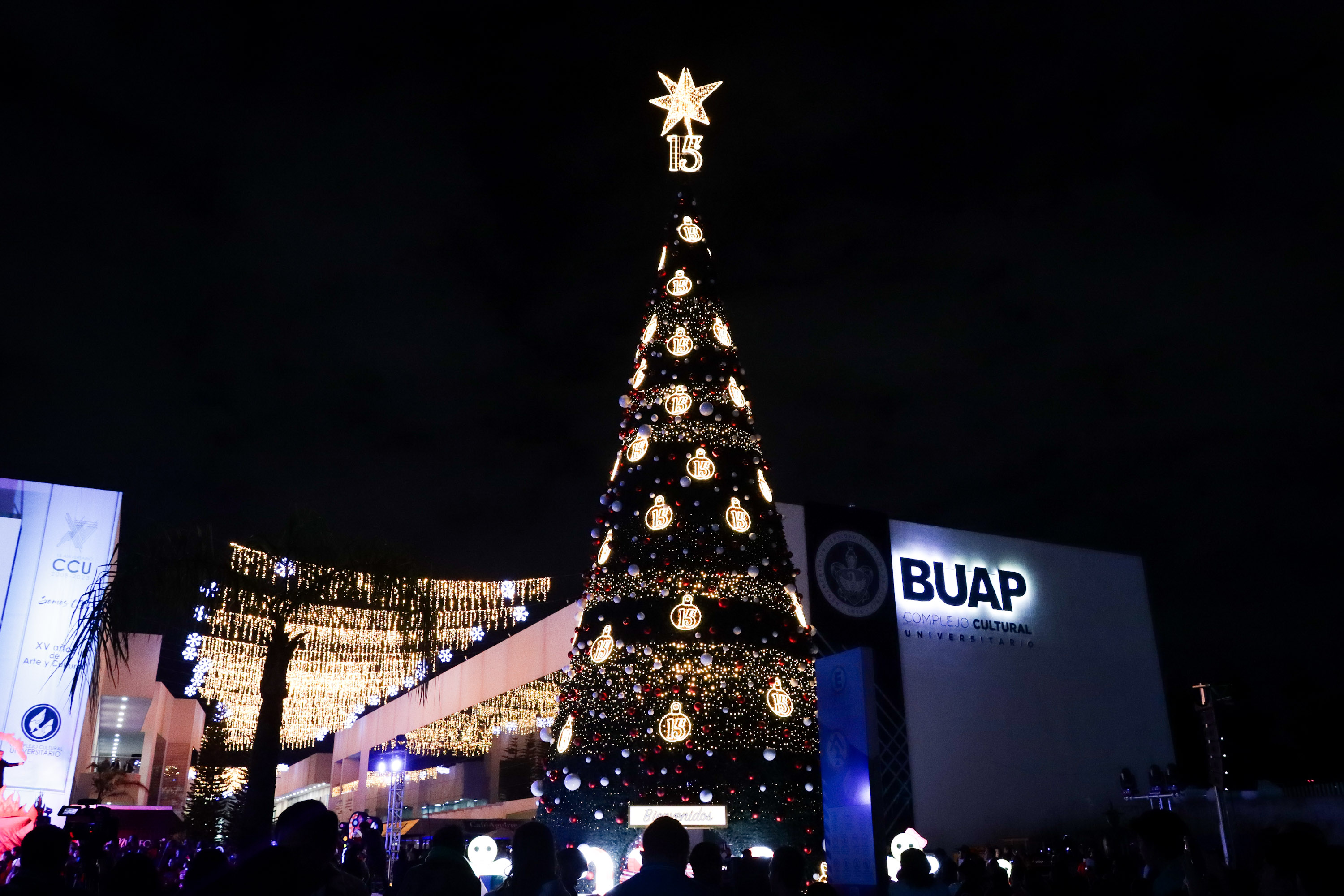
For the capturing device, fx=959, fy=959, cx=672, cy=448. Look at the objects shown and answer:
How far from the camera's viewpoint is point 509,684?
85.3 feet

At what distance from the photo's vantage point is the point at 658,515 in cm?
1312

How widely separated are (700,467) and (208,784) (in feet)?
97.0

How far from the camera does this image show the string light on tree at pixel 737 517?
13164 millimetres

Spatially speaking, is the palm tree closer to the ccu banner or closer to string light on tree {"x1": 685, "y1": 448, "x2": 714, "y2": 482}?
string light on tree {"x1": 685, "y1": 448, "x2": 714, "y2": 482}

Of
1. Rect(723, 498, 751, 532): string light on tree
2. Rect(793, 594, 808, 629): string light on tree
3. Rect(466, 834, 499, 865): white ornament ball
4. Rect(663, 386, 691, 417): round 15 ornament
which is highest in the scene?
Rect(663, 386, 691, 417): round 15 ornament

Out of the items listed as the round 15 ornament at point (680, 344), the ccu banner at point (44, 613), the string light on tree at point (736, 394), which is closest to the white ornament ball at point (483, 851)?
the string light on tree at point (736, 394)

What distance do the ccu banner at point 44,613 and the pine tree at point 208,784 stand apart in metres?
15.5

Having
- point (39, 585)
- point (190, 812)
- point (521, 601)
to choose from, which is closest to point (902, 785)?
point (521, 601)

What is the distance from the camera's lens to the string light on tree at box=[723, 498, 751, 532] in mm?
13164

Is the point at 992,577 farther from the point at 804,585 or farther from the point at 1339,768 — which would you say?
the point at 1339,768

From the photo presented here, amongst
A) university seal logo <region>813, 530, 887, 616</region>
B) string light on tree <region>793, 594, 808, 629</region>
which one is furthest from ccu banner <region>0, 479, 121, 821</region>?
university seal logo <region>813, 530, 887, 616</region>

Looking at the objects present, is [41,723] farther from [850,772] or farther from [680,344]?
[850,772]

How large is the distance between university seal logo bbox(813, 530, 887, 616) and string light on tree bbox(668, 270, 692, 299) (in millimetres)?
9085

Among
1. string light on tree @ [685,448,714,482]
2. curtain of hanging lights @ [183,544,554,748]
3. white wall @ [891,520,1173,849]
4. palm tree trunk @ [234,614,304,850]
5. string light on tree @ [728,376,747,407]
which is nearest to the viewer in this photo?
palm tree trunk @ [234,614,304,850]
